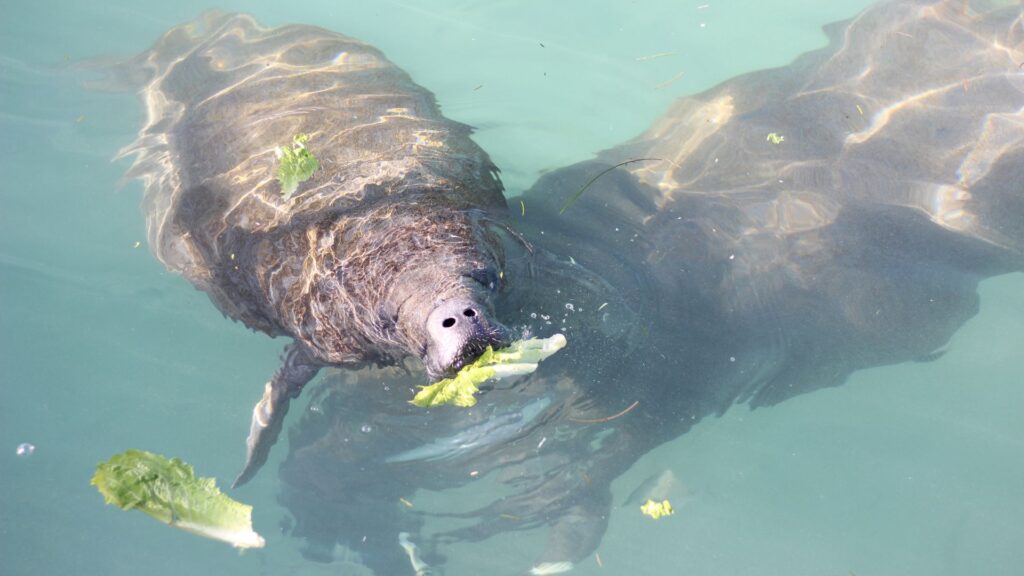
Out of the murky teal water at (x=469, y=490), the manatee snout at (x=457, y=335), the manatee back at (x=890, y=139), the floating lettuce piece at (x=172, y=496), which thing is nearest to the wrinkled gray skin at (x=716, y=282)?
the manatee back at (x=890, y=139)

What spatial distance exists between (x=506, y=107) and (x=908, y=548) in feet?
20.1

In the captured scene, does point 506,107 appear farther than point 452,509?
Yes

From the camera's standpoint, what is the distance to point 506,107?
800 cm

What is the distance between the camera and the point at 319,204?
17.0 feet

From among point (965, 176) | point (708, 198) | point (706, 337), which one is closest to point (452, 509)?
point (706, 337)

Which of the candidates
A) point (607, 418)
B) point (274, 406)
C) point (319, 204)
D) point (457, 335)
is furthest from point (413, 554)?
point (457, 335)

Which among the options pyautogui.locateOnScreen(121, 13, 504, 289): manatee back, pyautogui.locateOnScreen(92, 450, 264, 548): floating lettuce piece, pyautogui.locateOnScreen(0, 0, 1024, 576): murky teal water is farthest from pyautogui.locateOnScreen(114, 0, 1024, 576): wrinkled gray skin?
pyautogui.locateOnScreen(92, 450, 264, 548): floating lettuce piece

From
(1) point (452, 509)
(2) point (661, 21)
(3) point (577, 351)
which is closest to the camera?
(3) point (577, 351)

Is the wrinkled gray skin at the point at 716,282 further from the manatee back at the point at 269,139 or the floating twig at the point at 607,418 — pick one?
the manatee back at the point at 269,139

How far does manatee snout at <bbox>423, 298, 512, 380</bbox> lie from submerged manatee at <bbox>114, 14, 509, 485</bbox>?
0.04 ft

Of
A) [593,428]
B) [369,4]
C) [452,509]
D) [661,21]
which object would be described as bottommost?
[452,509]

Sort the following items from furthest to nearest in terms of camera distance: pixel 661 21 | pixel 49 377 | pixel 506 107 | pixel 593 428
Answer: pixel 661 21 < pixel 506 107 < pixel 49 377 < pixel 593 428

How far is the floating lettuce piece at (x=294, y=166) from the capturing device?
5.21m

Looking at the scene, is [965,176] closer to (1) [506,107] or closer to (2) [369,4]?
(1) [506,107]
